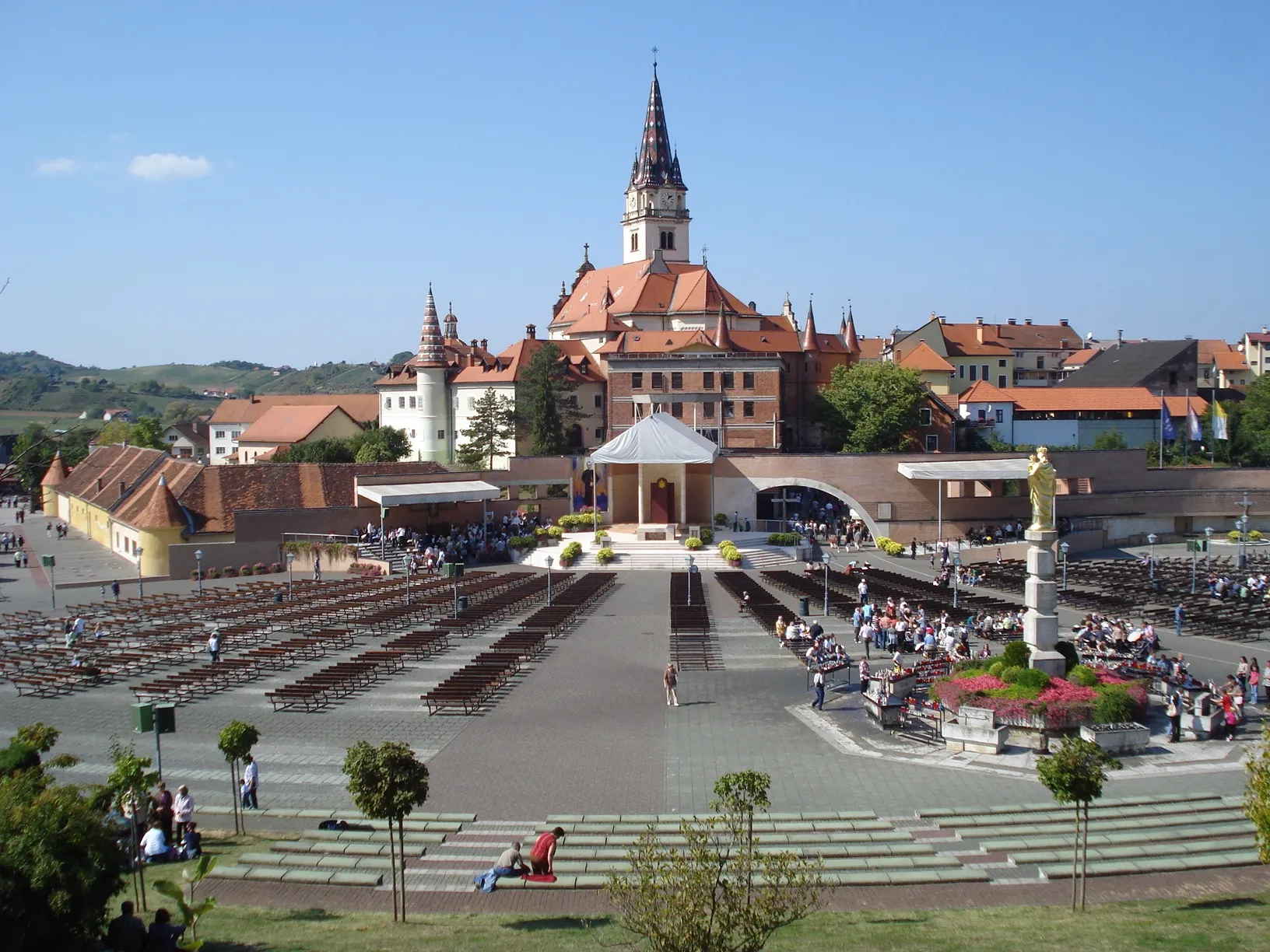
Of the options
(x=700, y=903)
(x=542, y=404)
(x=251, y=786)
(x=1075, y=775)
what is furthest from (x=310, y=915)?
(x=542, y=404)

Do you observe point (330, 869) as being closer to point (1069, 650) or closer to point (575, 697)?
point (575, 697)

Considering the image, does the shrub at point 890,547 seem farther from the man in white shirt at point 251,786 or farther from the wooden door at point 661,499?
the man in white shirt at point 251,786

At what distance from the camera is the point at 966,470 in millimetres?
52781

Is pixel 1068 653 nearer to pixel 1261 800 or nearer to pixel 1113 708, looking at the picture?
pixel 1113 708

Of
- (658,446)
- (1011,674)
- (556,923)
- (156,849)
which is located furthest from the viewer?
(658,446)

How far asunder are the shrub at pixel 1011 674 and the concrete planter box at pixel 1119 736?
180 cm

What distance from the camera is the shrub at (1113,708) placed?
20.2m

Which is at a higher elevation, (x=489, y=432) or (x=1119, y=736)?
(x=489, y=432)

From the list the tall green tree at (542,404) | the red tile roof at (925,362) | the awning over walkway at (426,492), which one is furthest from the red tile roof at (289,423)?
the red tile roof at (925,362)

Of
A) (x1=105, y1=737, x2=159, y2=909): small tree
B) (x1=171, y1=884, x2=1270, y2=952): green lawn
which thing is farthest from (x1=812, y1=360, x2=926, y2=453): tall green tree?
(x1=105, y1=737, x2=159, y2=909): small tree

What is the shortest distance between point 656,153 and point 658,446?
4967 cm

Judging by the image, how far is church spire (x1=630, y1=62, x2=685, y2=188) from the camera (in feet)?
308

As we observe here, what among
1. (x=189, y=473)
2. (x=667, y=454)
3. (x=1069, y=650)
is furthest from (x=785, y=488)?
(x=1069, y=650)

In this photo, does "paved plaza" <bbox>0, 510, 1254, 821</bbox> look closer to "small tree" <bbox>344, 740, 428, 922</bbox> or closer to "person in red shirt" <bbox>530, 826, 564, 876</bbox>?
"person in red shirt" <bbox>530, 826, 564, 876</bbox>
